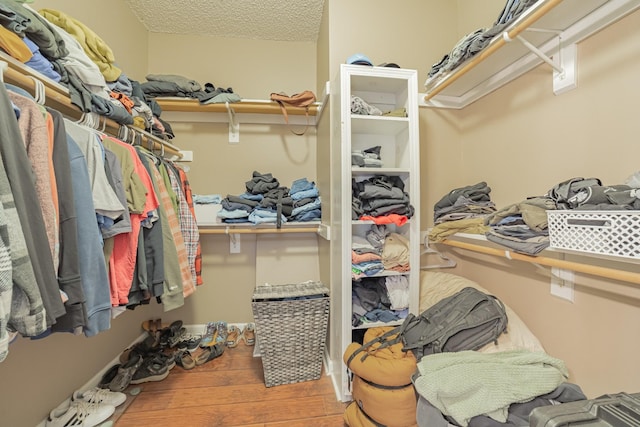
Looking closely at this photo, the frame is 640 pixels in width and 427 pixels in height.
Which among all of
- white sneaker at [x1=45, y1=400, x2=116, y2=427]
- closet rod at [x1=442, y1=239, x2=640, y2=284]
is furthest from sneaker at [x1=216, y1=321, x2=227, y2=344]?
closet rod at [x1=442, y1=239, x2=640, y2=284]

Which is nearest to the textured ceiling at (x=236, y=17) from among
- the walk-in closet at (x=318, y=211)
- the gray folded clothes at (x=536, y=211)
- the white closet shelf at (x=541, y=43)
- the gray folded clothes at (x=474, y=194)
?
the walk-in closet at (x=318, y=211)

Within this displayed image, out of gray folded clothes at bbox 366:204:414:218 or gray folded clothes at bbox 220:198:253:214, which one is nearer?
gray folded clothes at bbox 366:204:414:218

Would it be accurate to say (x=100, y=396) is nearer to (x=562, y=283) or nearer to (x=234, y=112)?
(x=234, y=112)

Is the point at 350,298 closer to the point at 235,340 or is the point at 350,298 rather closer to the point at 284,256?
the point at 284,256

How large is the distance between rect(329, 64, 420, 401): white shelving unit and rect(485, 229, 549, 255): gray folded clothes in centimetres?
42

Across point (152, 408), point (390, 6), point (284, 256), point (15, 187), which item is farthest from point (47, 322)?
point (390, 6)

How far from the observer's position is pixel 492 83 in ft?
4.57

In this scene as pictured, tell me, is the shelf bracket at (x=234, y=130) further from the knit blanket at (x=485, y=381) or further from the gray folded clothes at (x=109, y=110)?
the knit blanket at (x=485, y=381)

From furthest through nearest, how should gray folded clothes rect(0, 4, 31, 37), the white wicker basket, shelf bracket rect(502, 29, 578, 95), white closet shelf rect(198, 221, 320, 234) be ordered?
white closet shelf rect(198, 221, 320, 234) < shelf bracket rect(502, 29, 578, 95) < gray folded clothes rect(0, 4, 31, 37) < the white wicker basket

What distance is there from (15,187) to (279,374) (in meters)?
1.46

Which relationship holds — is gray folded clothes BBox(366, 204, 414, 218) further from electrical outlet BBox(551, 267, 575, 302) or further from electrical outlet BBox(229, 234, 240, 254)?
electrical outlet BBox(229, 234, 240, 254)

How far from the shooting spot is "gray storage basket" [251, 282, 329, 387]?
4.93 ft

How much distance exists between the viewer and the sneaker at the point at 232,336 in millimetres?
1923

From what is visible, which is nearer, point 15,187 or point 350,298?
point 15,187
